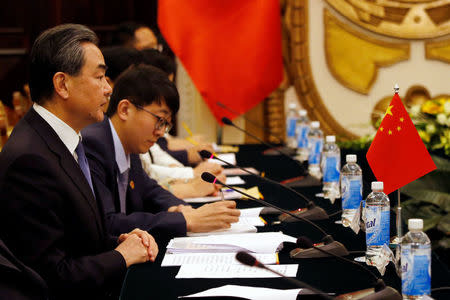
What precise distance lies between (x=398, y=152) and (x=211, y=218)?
67 cm

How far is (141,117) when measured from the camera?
2.72 metres

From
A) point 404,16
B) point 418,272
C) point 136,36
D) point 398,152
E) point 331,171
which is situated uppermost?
point 404,16

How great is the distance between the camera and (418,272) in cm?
152

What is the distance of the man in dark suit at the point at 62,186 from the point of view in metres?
1.85

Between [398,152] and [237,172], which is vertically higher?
[398,152]

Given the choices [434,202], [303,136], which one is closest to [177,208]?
[434,202]

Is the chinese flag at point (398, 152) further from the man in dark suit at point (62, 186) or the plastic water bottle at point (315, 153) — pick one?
the plastic water bottle at point (315, 153)

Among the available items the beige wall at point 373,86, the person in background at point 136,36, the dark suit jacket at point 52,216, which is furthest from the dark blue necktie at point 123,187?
the beige wall at point 373,86

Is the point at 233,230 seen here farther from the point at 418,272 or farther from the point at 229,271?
the point at 418,272

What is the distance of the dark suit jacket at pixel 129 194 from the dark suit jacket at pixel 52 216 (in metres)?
0.22

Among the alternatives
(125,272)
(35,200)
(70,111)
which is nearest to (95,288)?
(125,272)

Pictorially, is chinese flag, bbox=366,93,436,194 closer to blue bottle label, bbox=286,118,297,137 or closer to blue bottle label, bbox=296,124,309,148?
blue bottle label, bbox=296,124,309,148

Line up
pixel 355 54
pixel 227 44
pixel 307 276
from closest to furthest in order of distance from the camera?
pixel 307 276, pixel 227 44, pixel 355 54

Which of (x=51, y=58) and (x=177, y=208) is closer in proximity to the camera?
(x=51, y=58)
